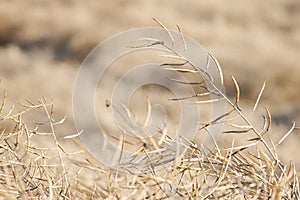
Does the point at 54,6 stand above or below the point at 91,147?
below

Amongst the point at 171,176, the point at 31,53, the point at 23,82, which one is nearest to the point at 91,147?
the point at 171,176

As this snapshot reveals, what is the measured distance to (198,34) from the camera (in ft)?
10.9

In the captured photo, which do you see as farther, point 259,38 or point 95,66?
point 259,38

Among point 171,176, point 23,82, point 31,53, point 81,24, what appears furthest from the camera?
point 81,24

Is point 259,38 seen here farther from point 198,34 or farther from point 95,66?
point 95,66

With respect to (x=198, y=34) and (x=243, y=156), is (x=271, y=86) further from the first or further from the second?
(x=243, y=156)

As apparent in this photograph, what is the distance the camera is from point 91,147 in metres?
0.27

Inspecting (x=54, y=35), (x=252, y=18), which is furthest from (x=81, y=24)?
(x=252, y=18)

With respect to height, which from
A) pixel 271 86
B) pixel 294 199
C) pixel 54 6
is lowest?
pixel 271 86

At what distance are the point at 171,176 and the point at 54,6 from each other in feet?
10.9

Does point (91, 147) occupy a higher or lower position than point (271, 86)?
higher

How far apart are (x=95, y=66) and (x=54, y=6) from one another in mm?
594

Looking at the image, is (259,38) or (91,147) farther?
(259,38)

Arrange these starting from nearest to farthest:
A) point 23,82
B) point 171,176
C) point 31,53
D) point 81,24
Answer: point 171,176
point 23,82
point 31,53
point 81,24
